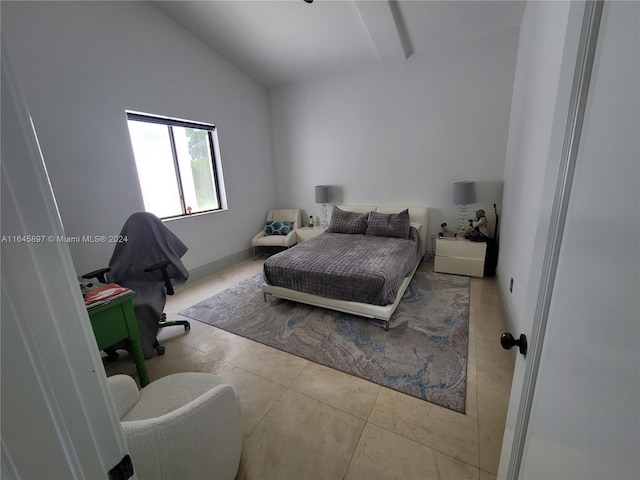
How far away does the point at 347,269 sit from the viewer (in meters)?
2.42

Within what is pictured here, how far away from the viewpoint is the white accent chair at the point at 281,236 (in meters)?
4.25

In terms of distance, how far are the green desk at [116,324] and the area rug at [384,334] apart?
847 mm

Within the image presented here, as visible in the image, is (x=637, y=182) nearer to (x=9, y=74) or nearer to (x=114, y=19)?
(x=9, y=74)

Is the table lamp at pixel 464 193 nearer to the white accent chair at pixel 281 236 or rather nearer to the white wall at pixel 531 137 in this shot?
the white wall at pixel 531 137

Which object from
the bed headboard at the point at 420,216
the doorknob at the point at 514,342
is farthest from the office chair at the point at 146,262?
the bed headboard at the point at 420,216

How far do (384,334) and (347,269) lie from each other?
0.65m

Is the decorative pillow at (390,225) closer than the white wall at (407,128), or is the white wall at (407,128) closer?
the white wall at (407,128)

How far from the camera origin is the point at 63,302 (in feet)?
1.25

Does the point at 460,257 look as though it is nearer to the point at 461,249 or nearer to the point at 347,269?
the point at 461,249

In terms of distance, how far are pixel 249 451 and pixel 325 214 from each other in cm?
372

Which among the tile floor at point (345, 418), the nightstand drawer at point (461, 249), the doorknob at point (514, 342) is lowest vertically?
the tile floor at point (345, 418)

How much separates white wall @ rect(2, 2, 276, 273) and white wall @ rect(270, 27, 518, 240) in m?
1.37

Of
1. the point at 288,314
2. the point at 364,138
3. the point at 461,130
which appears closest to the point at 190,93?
the point at 364,138

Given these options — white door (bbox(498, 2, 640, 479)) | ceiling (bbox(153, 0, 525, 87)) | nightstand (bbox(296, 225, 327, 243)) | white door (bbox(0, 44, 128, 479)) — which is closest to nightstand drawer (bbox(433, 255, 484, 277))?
nightstand (bbox(296, 225, 327, 243))
